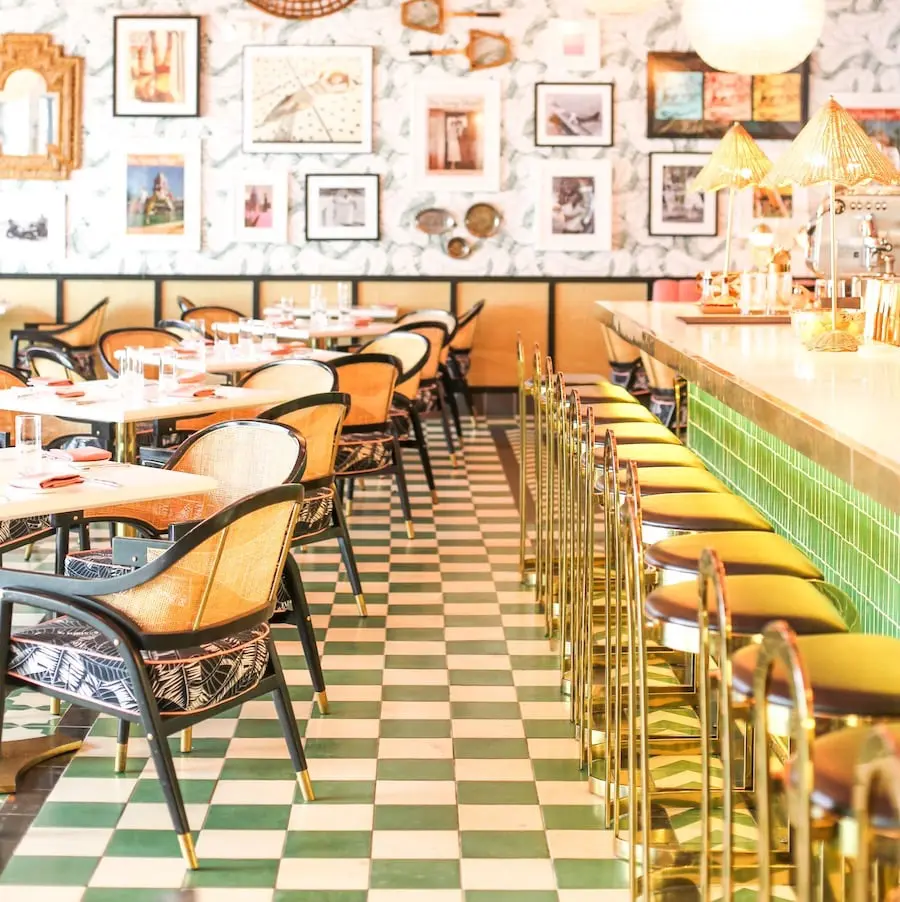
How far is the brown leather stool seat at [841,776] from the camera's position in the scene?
4.58 ft

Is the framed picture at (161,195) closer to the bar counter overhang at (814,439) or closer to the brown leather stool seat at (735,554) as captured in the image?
the bar counter overhang at (814,439)

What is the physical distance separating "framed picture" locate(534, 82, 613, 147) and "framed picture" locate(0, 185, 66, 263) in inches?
156

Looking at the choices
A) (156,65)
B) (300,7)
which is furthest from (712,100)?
(156,65)

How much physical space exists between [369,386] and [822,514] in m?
2.92

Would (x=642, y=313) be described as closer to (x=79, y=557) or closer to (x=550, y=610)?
(x=550, y=610)

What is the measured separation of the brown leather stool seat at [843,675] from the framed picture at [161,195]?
32.0 feet

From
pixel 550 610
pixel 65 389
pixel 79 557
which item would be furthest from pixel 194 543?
pixel 65 389

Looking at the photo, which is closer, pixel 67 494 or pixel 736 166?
pixel 67 494

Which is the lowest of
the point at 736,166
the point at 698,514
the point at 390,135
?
the point at 698,514

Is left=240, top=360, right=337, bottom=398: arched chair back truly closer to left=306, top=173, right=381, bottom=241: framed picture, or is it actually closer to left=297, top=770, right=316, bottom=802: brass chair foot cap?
left=297, top=770, right=316, bottom=802: brass chair foot cap

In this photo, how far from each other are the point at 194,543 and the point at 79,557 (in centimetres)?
104

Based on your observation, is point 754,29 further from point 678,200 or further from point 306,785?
point 678,200

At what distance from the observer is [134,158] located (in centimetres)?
1114

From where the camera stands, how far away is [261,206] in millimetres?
11148
